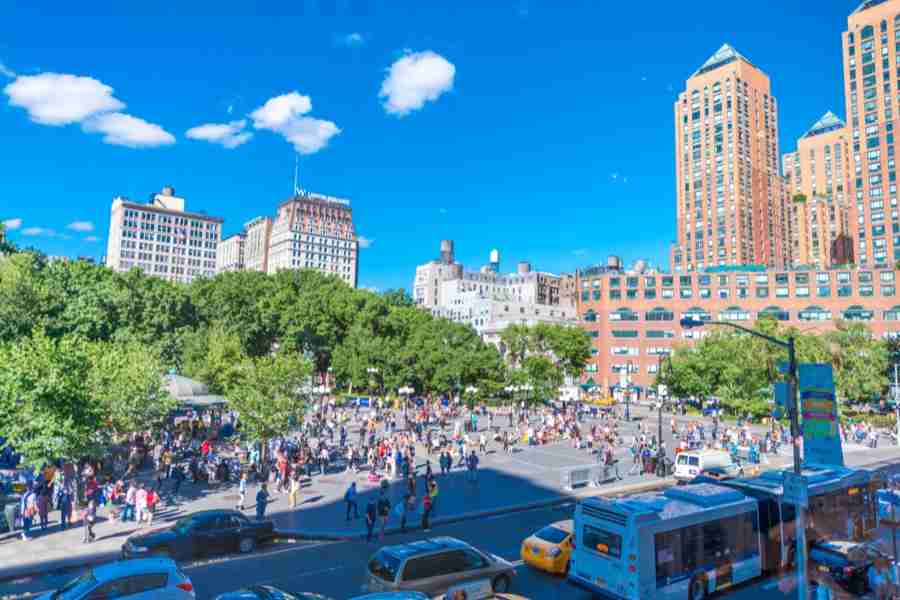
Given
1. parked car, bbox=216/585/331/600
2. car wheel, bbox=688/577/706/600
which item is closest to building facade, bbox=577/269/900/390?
car wheel, bbox=688/577/706/600

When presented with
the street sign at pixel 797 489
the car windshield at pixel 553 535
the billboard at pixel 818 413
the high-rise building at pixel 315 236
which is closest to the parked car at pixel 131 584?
the car windshield at pixel 553 535

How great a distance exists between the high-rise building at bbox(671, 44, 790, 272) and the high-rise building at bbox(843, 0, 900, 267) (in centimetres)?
1665

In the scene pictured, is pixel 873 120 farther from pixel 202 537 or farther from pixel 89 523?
pixel 89 523

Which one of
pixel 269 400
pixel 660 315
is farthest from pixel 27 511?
pixel 660 315

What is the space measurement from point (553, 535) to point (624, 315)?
3659 inches

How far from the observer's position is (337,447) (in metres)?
39.7

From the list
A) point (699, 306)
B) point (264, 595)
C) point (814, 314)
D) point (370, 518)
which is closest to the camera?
point (264, 595)

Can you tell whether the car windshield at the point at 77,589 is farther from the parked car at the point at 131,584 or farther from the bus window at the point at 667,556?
the bus window at the point at 667,556

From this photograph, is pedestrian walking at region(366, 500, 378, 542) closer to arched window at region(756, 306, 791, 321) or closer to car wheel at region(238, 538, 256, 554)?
car wheel at region(238, 538, 256, 554)

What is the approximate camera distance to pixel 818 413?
2253 cm

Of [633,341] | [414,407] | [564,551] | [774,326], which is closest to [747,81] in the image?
→ [633,341]

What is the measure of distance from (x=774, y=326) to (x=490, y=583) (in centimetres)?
6677

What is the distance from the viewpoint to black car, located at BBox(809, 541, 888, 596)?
15.5m

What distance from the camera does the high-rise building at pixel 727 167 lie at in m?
134
